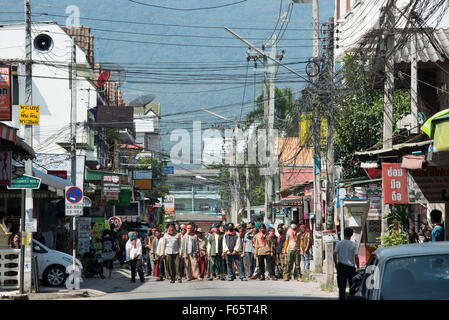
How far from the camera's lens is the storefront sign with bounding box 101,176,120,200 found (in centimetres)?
4094

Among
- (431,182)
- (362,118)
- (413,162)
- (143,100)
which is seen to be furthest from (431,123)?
(143,100)

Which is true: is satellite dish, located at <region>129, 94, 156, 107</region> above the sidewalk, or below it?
above

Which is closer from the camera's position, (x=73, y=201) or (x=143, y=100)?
(x=73, y=201)

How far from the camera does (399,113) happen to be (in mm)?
28438

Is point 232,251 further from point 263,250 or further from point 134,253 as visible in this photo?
point 134,253

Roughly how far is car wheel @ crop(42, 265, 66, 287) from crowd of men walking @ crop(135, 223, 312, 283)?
346 centimetres

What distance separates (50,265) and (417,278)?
16942 mm

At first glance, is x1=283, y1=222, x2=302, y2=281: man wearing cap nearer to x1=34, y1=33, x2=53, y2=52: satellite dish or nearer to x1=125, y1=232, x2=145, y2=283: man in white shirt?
x1=125, y1=232, x2=145, y2=283: man in white shirt

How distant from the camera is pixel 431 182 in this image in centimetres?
1722

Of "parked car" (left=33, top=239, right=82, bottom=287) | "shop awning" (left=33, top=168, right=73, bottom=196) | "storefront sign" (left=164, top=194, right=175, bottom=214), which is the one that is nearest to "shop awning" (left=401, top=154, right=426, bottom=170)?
"parked car" (left=33, top=239, right=82, bottom=287)

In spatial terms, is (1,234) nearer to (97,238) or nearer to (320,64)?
(320,64)

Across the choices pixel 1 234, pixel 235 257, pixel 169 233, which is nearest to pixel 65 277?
pixel 1 234

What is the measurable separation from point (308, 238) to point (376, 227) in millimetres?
2937

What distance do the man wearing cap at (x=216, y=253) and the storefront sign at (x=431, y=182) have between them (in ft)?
35.7
